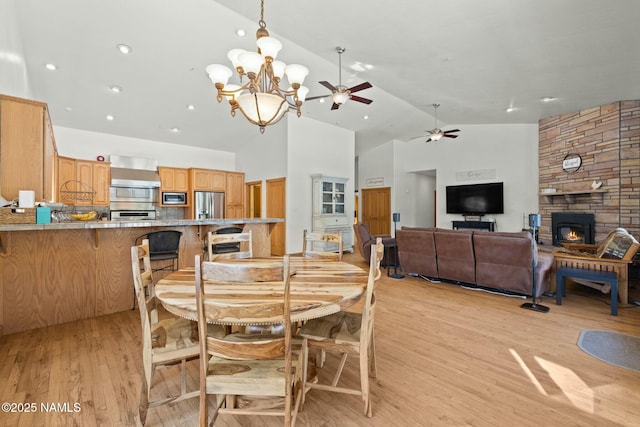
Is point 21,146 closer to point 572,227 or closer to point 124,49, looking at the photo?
point 124,49

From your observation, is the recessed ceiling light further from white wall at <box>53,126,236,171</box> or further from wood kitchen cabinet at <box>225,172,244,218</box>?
wood kitchen cabinet at <box>225,172,244,218</box>

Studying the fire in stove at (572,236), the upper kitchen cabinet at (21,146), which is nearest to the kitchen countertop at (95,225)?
the upper kitchen cabinet at (21,146)

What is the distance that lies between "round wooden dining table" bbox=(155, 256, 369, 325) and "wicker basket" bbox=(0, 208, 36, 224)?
5.29ft

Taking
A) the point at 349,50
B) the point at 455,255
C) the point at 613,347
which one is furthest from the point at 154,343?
the point at 349,50

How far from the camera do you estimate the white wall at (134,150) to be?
599 cm

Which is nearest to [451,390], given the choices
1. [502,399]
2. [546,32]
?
[502,399]

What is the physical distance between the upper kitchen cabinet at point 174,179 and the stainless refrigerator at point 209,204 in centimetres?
39

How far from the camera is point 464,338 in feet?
8.57

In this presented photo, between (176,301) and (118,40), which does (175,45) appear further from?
(176,301)

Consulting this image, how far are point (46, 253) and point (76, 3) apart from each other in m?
2.76

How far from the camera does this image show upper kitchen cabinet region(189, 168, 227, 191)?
284 inches

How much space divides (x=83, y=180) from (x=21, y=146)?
395 cm

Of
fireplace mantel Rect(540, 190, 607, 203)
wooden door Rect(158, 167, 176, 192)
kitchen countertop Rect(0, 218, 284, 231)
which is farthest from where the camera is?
wooden door Rect(158, 167, 176, 192)

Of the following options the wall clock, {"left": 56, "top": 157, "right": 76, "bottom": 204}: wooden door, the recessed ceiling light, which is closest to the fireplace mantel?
the wall clock
